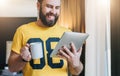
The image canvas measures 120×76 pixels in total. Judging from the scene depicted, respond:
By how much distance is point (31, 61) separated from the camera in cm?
133

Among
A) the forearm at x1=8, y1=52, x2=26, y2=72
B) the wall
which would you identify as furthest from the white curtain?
the forearm at x1=8, y1=52, x2=26, y2=72

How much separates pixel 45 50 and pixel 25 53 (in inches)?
4.8

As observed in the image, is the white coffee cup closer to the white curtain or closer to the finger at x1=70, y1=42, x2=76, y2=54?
the finger at x1=70, y1=42, x2=76, y2=54

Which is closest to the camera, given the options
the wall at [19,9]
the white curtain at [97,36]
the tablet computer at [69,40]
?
the tablet computer at [69,40]

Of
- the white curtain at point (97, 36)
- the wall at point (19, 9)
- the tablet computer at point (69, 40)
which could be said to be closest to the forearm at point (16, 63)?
the tablet computer at point (69, 40)

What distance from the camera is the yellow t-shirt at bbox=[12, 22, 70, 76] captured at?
1325mm

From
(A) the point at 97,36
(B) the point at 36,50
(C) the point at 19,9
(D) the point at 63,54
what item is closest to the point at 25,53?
(B) the point at 36,50

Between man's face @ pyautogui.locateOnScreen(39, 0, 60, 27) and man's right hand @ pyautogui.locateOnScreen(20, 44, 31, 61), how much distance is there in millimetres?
186

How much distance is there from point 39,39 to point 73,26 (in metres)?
2.58

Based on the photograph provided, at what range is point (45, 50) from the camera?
1336 millimetres

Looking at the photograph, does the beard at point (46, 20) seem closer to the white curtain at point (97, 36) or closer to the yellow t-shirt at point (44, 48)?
the yellow t-shirt at point (44, 48)

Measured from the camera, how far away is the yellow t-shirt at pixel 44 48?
4.35 feet

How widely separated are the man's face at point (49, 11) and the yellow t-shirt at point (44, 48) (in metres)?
0.05

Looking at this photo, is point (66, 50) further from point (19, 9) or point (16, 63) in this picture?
point (19, 9)
